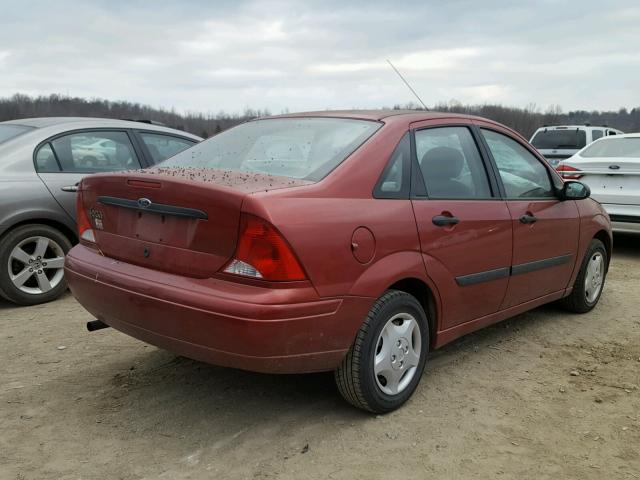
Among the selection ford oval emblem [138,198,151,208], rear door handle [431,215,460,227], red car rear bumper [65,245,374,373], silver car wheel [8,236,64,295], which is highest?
ford oval emblem [138,198,151,208]

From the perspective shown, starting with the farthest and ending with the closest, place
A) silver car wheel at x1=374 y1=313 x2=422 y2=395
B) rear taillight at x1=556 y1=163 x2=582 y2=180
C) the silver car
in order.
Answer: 1. rear taillight at x1=556 y1=163 x2=582 y2=180
2. the silver car
3. silver car wheel at x1=374 y1=313 x2=422 y2=395

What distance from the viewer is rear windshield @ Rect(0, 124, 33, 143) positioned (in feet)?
18.2

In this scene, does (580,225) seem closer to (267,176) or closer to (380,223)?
(380,223)

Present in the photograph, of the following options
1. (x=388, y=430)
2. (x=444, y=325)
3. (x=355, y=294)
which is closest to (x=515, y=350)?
(x=444, y=325)

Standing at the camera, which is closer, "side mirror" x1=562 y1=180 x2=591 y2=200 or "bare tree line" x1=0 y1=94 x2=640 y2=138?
"side mirror" x1=562 y1=180 x2=591 y2=200

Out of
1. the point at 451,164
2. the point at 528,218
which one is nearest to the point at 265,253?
the point at 451,164

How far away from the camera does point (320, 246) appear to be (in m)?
2.81

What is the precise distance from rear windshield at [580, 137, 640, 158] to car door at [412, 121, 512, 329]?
15.9 ft

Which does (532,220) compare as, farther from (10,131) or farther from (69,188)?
(10,131)

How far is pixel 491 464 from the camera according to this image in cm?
282

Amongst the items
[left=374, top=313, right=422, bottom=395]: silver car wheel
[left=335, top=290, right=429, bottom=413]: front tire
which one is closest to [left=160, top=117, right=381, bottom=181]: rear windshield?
[left=335, top=290, right=429, bottom=413]: front tire

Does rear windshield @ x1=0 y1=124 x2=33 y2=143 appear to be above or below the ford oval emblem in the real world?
above

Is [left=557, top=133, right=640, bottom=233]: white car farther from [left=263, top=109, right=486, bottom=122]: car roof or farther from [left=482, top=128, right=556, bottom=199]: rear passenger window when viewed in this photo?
[left=263, top=109, right=486, bottom=122]: car roof

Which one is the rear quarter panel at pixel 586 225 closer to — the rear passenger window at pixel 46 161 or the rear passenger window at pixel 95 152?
the rear passenger window at pixel 95 152
